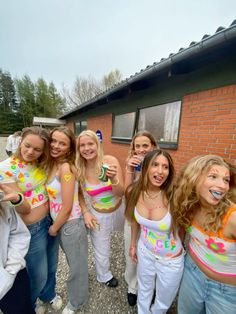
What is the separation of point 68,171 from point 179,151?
2511mm

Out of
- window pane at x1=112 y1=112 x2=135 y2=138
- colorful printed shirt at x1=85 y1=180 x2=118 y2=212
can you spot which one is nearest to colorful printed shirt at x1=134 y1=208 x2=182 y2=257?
colorful printed shirt at x1=85 y1=180 x2=118 y2=212

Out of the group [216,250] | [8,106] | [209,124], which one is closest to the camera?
[216,250]

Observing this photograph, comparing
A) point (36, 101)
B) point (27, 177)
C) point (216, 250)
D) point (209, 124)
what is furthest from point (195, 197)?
point (36, 101)

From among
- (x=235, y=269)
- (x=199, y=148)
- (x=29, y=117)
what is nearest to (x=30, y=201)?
(x=235, y=269)

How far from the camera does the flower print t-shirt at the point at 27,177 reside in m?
1.45

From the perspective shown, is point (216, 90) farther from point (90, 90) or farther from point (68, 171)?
point (90, 90)

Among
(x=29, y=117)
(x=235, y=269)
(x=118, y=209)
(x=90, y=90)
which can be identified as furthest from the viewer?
(x=29, y=117)

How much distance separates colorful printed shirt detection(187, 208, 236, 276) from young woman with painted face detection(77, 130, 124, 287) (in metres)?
0.89

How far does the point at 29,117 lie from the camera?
120ft

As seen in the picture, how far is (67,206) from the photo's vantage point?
160 centimetres

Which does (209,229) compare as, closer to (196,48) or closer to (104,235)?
(104,235)

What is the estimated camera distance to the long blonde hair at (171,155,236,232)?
1129 millimetres

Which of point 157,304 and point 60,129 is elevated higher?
point 60,129

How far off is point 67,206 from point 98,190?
1.43 feet
